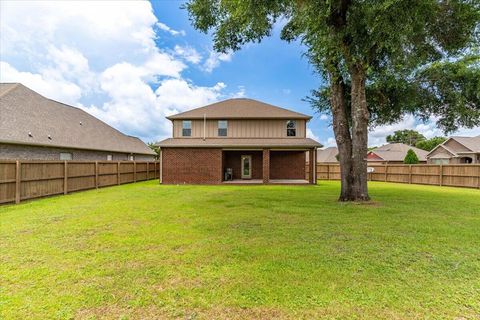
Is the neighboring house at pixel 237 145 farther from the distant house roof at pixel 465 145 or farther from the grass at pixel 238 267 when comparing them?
the distant house roof at pixel 465 145

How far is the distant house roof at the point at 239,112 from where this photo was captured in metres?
19.7

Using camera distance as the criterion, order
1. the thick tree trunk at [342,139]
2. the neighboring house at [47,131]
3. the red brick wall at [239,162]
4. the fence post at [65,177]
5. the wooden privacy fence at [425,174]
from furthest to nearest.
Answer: the red brick wall at [239,162], the wooden privacy fence at [425,174], the neighboring house at [47,131], the fence post at [65,177], the thick tree trunk at [342,139]

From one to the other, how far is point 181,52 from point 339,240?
17261 mm

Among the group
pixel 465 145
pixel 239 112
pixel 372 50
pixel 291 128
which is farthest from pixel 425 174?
pixel 465 145

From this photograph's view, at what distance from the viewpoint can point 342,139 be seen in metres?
10.7

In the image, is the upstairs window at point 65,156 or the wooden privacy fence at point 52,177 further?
the upstairs window at point 65,156

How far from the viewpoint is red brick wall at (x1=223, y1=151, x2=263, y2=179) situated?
69.3 feet

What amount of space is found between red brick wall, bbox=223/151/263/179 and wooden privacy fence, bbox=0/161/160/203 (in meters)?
7.49

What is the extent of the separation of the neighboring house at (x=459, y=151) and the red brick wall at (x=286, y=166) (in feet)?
66.0

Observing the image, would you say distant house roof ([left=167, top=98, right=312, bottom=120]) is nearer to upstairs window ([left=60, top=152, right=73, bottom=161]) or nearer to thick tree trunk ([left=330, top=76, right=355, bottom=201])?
upstairs window ([left=60, top=152, right=73, bottom=161])

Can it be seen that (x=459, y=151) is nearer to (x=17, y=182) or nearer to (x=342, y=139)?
(x=342, y=139)

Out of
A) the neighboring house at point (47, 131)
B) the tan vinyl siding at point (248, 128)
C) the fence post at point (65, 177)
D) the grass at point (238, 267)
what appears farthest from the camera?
the tan vinyl siding at point (248, 128)

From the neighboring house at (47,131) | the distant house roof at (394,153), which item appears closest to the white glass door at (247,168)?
the neighboring house at (47,131)

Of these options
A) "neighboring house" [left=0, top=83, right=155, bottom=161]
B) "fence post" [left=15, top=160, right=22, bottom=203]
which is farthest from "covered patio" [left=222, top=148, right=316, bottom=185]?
Result: "fence post" [left=15, top=160, right=22, bottom=203]
